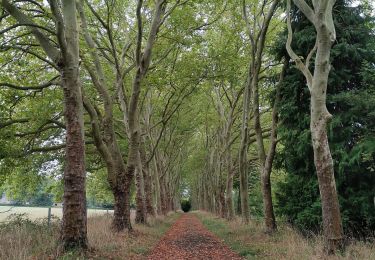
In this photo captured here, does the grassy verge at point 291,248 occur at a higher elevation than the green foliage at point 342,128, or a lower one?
lower

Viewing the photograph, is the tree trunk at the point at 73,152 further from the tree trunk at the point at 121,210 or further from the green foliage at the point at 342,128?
the green foliage at the point at 342,128

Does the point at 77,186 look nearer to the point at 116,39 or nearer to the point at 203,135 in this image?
the point at 116,39

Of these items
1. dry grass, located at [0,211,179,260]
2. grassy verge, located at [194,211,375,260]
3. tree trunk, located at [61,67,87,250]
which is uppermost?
tree trunk, located at [61,67,87,250]

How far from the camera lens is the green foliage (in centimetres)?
1020

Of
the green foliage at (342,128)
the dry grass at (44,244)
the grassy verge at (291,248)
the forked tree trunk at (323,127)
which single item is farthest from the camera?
the green foliage at (342,128)

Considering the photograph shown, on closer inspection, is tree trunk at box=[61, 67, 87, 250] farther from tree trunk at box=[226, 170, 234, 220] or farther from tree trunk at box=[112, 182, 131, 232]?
tree trunk at box=[226, 170, 234, 220]

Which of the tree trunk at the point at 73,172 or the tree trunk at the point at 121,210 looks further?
the tree trunk at the point at 121,210

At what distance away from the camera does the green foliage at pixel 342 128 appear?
33.4ft

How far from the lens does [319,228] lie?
1156 centimetres

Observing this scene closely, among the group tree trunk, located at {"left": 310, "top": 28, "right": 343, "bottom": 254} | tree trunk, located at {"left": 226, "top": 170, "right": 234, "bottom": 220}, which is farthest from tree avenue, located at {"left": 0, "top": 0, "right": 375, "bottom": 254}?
tree trunk, located at {"left": 226, "top": 170, "right": 234, "bottom": 220}

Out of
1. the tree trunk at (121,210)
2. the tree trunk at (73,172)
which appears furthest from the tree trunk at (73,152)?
the tree trunk at (121,210)

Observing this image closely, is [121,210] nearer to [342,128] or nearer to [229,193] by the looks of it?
[342,128]

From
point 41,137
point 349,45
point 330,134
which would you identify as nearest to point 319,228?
point 330,134

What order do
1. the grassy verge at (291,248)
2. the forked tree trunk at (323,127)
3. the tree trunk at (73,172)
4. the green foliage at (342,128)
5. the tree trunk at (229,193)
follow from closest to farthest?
the grassy verge at (291,248)
the forked tree trunk at (323,127)
the tree trunk at (73,172)
the green foliage at (342,128)
the tree trunk at (229,193)
